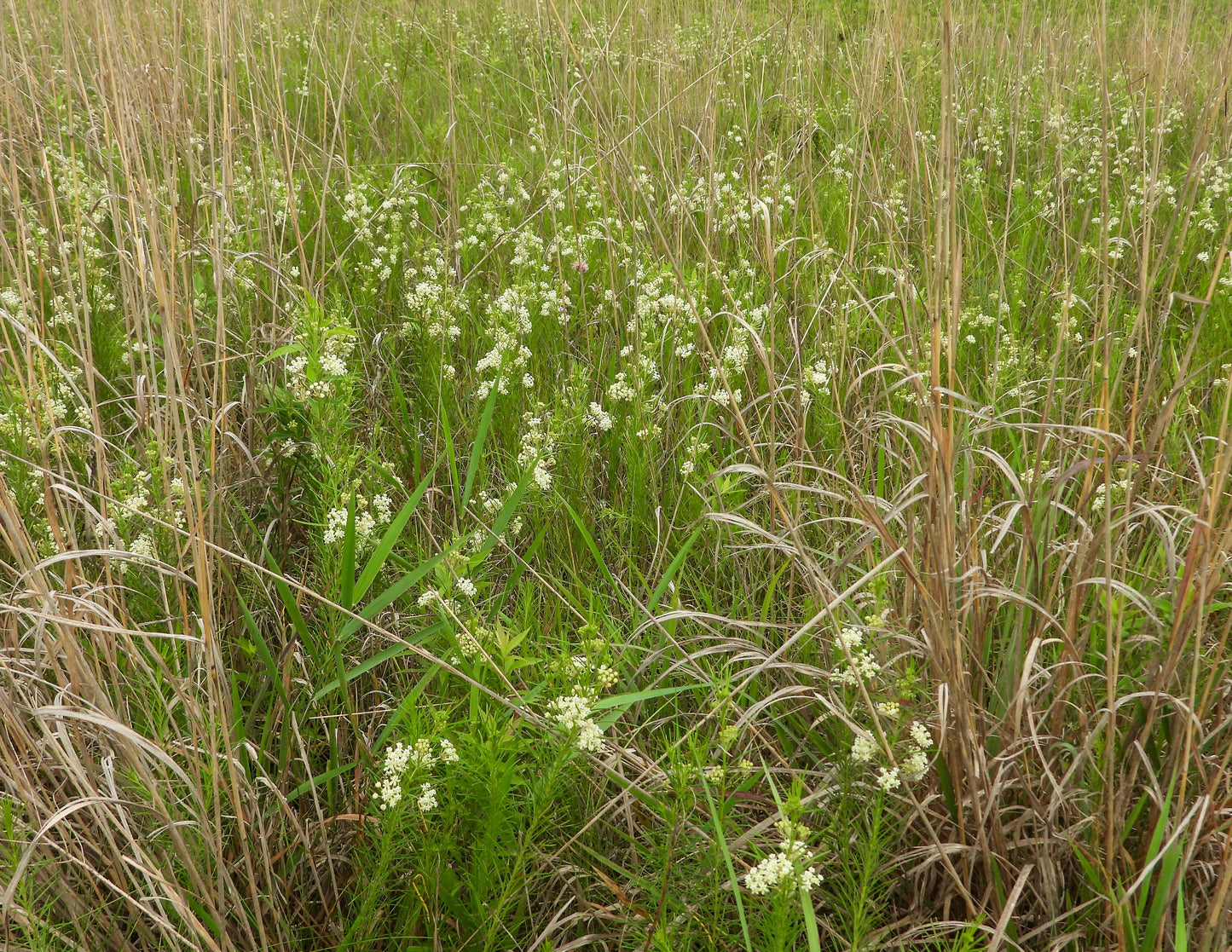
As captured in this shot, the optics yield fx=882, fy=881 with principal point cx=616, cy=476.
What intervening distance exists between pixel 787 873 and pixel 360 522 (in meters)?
0.95

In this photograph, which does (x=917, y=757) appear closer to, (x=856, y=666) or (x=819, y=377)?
(x=856, y=666)

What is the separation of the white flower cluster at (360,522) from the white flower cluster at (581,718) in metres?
0.52

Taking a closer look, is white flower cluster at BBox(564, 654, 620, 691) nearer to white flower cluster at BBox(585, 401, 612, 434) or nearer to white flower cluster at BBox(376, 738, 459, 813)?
white flower cluster at BBox(376, 738, 459, 813)

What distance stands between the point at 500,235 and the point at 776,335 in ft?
3.38

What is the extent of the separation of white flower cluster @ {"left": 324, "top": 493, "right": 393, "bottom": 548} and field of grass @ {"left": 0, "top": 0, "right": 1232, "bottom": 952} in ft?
0.11

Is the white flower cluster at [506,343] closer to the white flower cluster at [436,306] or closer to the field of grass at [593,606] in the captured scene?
the field of grass at [593,606]

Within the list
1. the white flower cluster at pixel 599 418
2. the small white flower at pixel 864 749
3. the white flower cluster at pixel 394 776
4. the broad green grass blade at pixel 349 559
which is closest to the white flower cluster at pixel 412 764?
the white flower cluster at pixel 394 776

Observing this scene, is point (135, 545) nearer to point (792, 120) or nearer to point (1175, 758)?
point (1175, 758)

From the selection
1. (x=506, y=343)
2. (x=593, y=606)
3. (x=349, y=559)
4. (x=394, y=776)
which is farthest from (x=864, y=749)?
(x=506, y=343)

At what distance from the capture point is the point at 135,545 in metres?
1.59

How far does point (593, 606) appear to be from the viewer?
1686 millimetres

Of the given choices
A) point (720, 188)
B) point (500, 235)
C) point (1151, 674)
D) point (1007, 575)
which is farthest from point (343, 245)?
point (1151, 674)

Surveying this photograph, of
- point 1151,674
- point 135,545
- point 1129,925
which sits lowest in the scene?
point 1129,925

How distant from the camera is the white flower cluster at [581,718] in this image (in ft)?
4.10
